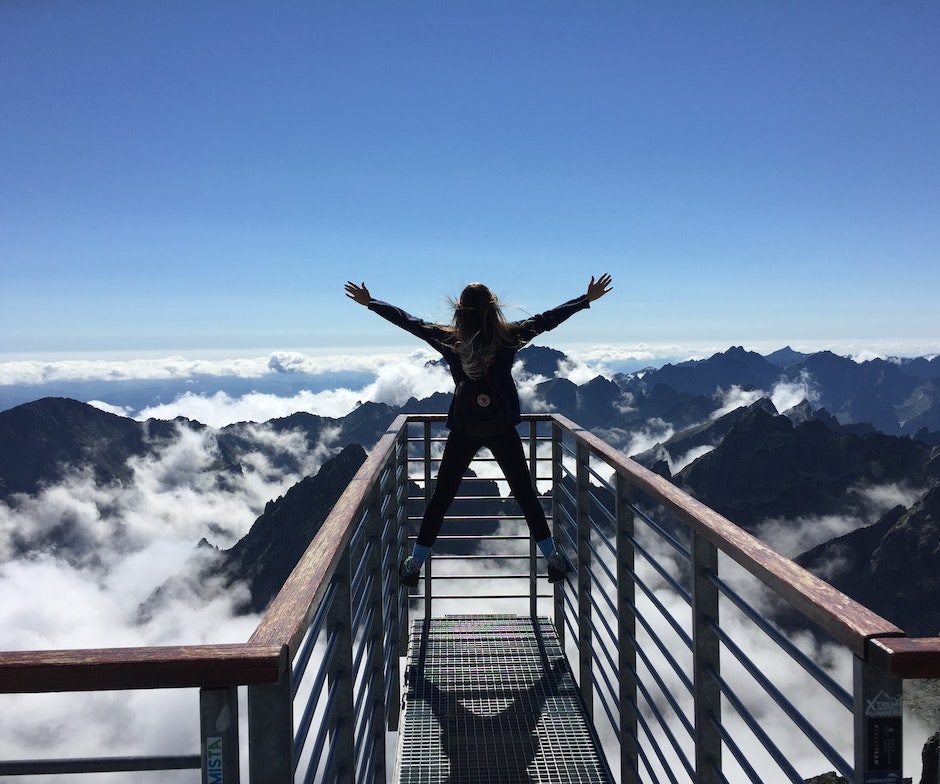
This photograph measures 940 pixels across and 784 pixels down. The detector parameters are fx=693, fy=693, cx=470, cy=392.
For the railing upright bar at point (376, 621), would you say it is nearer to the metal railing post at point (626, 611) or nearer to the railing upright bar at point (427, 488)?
the metal railing post at point (626, 611)

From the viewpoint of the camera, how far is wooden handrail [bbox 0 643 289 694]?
4.31 feet

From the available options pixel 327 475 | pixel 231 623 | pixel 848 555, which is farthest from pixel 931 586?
pixel 231 623

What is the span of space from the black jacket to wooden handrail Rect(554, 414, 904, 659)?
1327 mm

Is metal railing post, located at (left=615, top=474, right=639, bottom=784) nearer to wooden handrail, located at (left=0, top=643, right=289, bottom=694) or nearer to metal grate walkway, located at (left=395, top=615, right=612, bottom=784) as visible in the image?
metal grate walkway, located at (left=395, top=615, right=612, bottom=784)

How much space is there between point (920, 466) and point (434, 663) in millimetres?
165250

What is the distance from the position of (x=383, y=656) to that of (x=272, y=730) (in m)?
2.72

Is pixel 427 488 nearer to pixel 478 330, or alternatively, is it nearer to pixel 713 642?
pixel 478 330

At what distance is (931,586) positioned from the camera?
99688mm

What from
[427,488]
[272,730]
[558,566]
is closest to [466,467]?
[558,566]

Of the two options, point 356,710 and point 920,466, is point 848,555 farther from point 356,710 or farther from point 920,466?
point 356,710

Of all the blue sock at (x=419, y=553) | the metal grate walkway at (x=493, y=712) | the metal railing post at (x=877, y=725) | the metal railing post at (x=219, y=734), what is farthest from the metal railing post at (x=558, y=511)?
Result: the metal railing post at (x=219, y=734)

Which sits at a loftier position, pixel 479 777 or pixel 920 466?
pixel 479 777

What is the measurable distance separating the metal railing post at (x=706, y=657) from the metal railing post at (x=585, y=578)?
224 cm

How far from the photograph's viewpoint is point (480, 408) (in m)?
3.98
